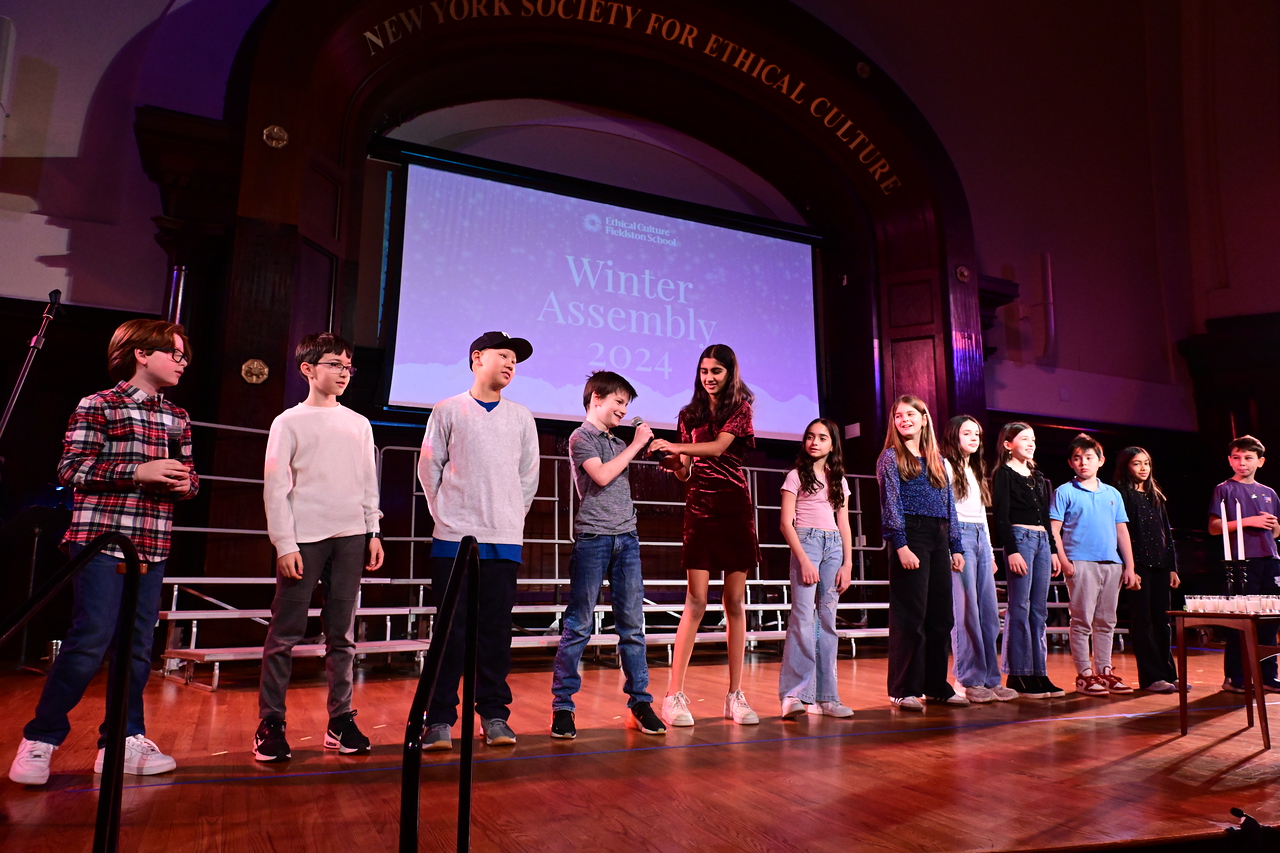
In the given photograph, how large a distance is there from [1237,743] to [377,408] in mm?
5084

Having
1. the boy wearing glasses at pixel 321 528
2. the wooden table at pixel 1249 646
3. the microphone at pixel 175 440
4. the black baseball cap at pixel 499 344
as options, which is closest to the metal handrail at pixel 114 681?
the boy wearing glasses at pixel 321 528

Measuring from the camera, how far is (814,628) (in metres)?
3.37

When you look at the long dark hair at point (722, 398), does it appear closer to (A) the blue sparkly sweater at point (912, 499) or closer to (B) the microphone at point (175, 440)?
(A) the blue sparkly sweater at point (912, 499)

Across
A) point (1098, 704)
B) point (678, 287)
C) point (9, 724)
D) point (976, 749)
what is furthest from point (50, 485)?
point (1098, 704)

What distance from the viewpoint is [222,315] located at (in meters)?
5.31

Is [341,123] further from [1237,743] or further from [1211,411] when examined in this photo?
[1211,411]

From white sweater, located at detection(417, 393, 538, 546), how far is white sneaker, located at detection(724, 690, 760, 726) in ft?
3.41

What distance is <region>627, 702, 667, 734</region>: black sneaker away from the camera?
9.45 ft

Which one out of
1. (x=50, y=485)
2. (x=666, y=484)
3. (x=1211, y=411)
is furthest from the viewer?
(x=1211, y=411)

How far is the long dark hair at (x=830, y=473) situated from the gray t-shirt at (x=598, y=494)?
84 cm

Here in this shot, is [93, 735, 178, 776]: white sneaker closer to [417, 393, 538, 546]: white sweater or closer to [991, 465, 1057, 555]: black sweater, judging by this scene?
[417, 393, 538, 546]: white sweater

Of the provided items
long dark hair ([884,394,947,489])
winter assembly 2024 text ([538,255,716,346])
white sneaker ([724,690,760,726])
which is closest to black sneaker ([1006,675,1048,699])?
long dark hair ([884,394,947,489])

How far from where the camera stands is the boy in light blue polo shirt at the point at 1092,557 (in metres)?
4.12

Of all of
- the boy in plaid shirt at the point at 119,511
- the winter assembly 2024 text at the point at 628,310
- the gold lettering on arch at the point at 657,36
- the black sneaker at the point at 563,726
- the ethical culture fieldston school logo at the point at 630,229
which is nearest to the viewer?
the boy in plaid shirt at the point at 119,511
